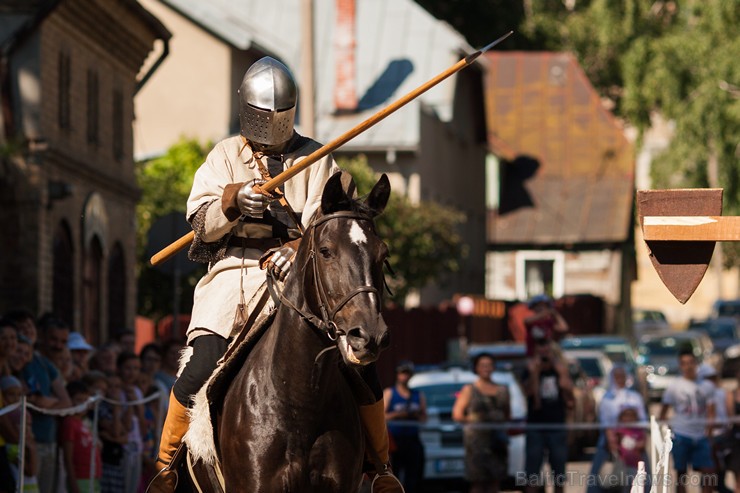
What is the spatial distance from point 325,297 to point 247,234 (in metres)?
1.12

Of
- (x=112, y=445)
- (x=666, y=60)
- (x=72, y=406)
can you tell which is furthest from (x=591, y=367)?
(x=666, y=60)

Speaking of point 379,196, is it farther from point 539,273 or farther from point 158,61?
point 539,273

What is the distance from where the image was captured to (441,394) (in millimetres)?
20656

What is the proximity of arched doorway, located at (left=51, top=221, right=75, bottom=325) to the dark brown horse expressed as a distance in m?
15.5

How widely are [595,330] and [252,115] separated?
154 ft

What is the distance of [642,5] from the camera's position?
58781 mm

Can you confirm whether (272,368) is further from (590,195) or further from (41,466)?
(590,195)

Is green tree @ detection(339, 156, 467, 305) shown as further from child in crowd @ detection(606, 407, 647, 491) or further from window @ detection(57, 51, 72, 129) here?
child in crowd @ detection(606, 407, 647, 491)

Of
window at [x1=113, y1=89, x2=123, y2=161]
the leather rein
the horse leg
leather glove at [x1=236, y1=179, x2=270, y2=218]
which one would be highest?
window at [x1=113, y1=89, x2=123, y2=161]

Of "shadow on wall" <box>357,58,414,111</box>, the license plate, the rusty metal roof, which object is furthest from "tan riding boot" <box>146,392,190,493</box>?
the rusty metal roof

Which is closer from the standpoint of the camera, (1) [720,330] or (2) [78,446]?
(2) [78,446]

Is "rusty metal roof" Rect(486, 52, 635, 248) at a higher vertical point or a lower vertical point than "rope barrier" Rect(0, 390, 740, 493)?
higher

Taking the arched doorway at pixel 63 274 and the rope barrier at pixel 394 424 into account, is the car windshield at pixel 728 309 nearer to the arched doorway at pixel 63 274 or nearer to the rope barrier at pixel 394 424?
the arched doorway at pixel 63 274

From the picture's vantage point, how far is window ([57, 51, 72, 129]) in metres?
23.7
